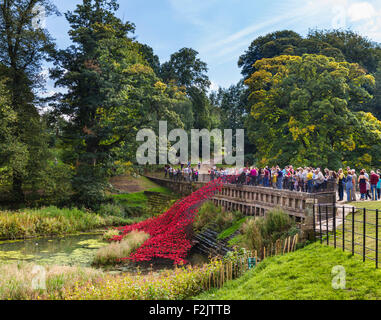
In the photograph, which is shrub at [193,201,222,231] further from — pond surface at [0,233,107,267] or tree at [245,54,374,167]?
tree at [245,54,374,167]

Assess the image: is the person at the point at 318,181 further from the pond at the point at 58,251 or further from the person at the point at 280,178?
the pond at the point at 58,251

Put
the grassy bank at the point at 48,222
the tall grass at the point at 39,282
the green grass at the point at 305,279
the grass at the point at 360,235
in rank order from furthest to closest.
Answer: the grassy bank at the point at 48,222 < the tall grass at the point at 39,282 < the grass at the point at 360,235 < the green grass at the point at 305,279

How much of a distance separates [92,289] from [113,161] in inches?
858

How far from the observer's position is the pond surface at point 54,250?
59.9ft

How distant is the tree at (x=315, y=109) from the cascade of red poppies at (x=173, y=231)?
785 centimetres

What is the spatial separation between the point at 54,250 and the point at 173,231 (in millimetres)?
7413

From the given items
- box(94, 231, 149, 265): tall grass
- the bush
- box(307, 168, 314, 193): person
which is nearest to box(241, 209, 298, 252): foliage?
box(307, 168, 314, 193): person

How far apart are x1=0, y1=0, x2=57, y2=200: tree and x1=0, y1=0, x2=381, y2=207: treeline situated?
8 centimetres

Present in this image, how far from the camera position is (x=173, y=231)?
21500 mm

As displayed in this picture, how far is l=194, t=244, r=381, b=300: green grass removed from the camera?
316 inches

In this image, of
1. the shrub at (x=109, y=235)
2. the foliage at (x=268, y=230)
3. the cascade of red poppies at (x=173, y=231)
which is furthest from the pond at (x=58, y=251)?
the foliage at (x=268, y=230)

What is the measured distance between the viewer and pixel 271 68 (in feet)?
119

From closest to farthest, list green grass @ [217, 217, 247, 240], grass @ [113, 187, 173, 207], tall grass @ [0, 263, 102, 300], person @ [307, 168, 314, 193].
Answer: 1. tall grass @ [0, 263, 102, 300]
2. person @ [307, 168, 314, 193]
3. green grass @ [217, 217, 247, 240]
4. grass @ [113, 187, 173, 207]
